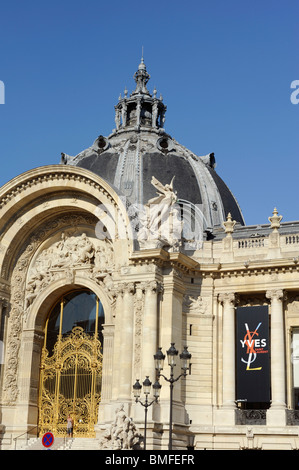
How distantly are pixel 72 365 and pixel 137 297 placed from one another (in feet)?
19.1

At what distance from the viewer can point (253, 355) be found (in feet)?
103

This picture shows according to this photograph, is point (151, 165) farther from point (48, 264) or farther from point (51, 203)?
point (48, 264)

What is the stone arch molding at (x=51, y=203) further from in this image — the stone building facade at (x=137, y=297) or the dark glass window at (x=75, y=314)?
the dark glass window at (x=75, y=314)

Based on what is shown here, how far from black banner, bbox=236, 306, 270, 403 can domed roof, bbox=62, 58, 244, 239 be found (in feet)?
18.8

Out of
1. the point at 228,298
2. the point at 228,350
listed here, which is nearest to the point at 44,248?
the point at 228,298

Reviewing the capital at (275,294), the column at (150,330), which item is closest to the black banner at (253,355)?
the capital at (275,294)

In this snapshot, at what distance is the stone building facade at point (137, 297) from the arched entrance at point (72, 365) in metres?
0.06

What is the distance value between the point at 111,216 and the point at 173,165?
687 cm

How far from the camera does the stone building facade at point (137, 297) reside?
3053 cm

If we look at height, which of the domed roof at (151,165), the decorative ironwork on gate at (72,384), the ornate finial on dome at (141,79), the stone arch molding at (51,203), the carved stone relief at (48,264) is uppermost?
the ornate finial on dome at (141,79)

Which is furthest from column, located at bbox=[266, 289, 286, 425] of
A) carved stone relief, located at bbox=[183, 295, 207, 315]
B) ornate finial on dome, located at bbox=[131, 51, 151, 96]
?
ornate finial on dome, located at bbox=[131, 51, 151, 96]

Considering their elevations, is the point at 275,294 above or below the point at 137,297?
above

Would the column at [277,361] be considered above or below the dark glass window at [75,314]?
below

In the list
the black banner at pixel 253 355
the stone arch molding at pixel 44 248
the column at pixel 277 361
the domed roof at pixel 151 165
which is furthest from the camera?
the domed roof at pixel 151 165
